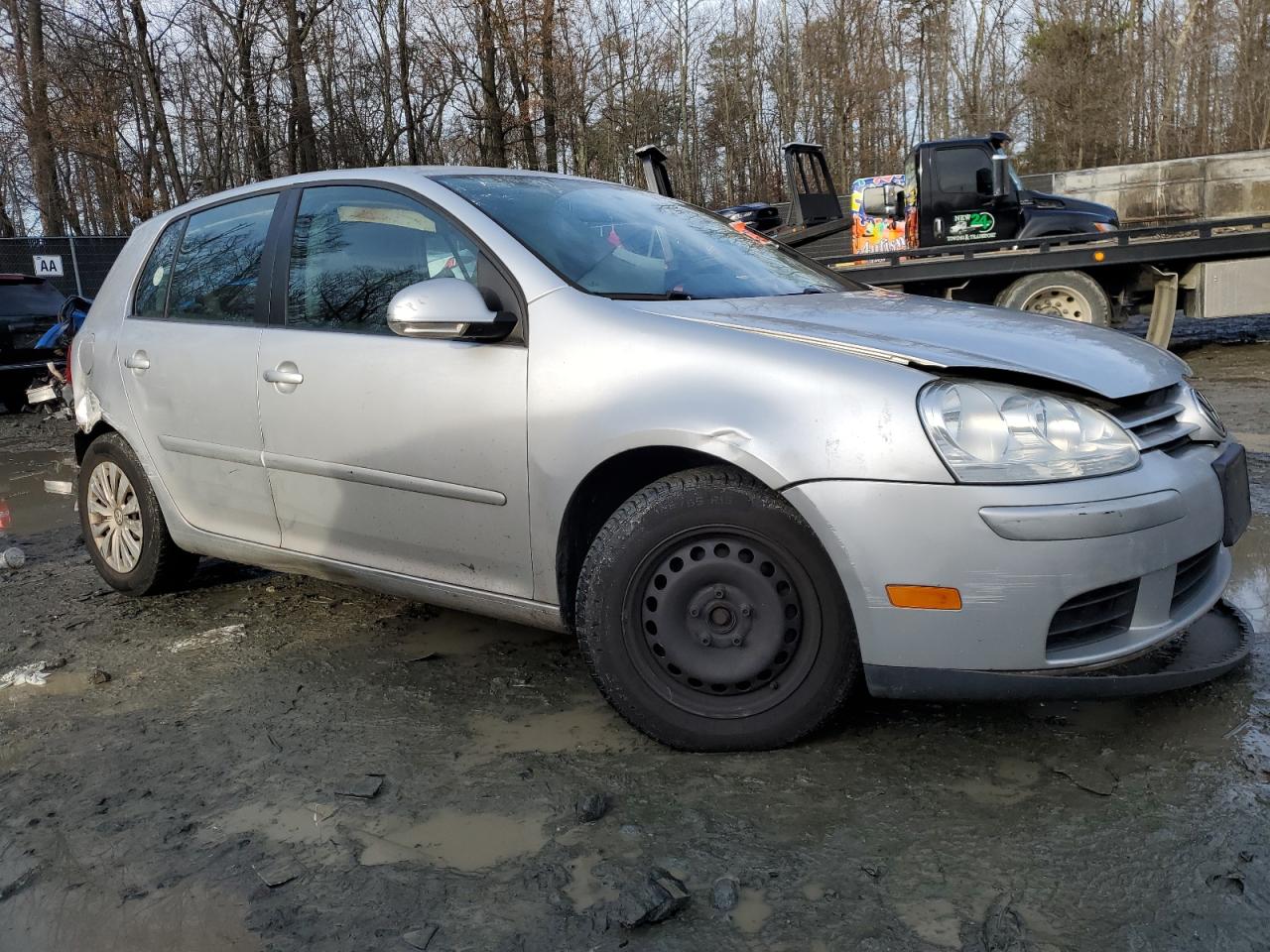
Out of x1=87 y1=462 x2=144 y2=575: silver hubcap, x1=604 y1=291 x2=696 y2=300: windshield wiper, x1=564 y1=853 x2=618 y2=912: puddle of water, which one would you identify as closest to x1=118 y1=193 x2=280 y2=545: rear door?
x1=87 y1=462 x2=144 y2=575: silver hubcap

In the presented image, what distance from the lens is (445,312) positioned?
2.87m

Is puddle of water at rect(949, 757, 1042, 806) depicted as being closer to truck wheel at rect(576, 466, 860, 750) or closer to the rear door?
truck wheel at rect(576, 466, 860, 750)

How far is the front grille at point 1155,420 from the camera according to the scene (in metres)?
2.50

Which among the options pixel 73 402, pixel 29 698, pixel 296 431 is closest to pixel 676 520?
pixel 296 431

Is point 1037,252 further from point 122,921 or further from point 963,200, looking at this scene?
point 122,921

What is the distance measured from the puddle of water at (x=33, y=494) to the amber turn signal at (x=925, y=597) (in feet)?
16.3

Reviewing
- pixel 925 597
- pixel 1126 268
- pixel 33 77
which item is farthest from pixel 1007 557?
pixel 33 77

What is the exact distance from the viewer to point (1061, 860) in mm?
2143

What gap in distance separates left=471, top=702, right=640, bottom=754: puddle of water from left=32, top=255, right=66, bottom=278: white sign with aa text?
1990 centimetres

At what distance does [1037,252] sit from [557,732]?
368 inches

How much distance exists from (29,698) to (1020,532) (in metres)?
2.99

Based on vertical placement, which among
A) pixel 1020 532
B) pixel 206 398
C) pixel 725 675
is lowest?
pixel 725 675

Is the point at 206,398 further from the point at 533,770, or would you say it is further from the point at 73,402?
the point at 533,770

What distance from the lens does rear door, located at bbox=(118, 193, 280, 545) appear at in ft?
11.9
